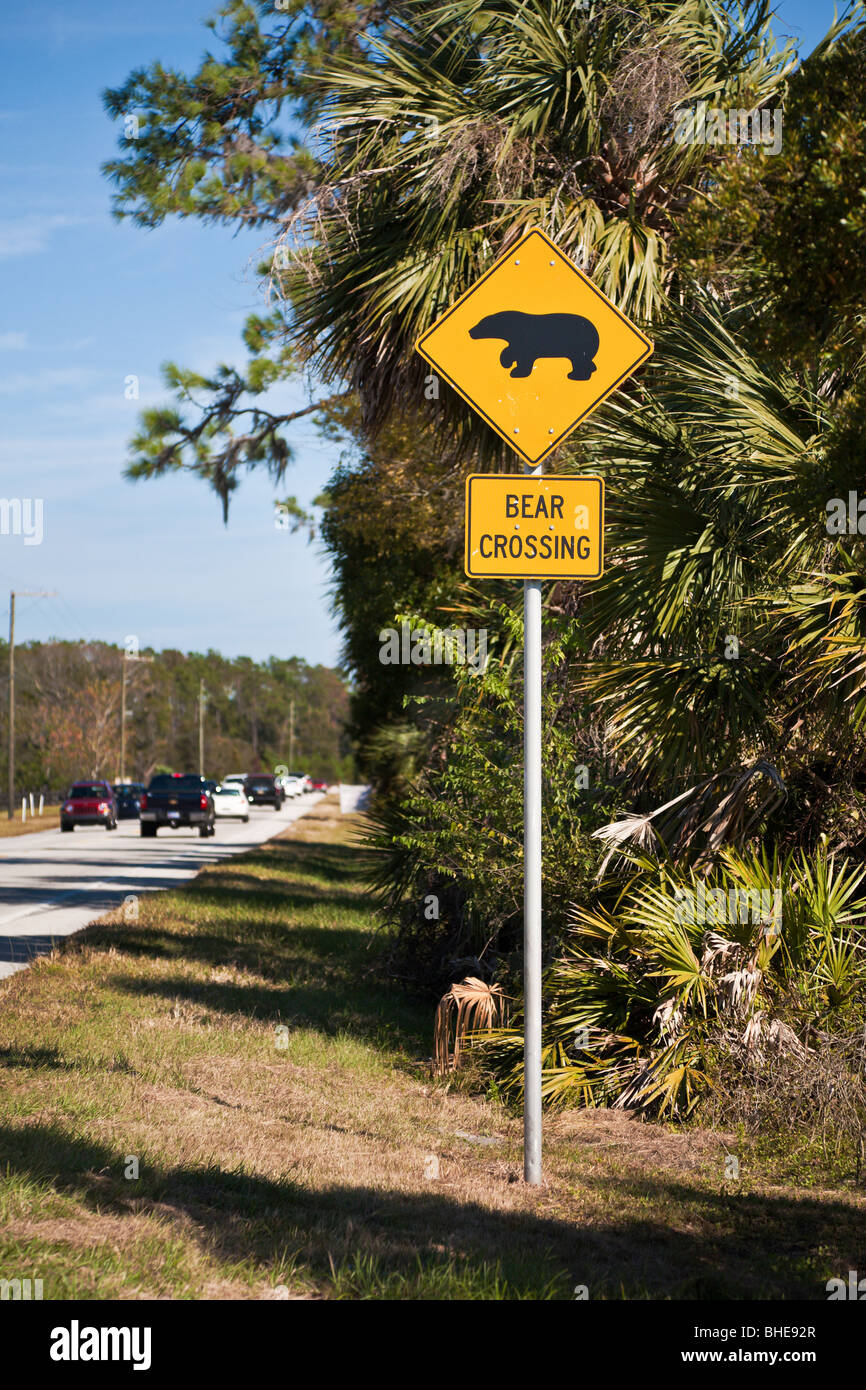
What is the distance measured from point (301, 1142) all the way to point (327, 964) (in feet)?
20.1

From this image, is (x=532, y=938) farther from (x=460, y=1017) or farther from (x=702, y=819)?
(x=460, y=1017)

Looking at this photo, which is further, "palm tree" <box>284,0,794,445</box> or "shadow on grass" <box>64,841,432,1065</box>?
"shadow on grass" <box>64,841,432,1065</box>

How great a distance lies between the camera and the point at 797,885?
7168 mm

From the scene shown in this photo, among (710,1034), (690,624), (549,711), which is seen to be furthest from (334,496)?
(710,1034)

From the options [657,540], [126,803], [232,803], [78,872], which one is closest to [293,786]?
[126,803]

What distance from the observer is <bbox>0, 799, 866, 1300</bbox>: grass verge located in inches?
171

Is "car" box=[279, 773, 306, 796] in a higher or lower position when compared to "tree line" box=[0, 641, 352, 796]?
lower

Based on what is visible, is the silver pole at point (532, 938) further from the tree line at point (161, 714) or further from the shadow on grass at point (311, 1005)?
the tree line at point (161, 714)

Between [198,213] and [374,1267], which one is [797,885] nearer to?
[374,1267]

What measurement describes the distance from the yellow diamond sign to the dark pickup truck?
3187 centimetres

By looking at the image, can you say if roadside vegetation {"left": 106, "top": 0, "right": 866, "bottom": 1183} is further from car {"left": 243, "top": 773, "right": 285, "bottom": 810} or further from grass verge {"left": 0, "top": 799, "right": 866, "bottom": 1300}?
car {"left": 243, "top": 773, "right": 285, "bottom": 810}

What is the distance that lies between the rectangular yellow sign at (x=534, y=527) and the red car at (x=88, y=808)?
3655cm

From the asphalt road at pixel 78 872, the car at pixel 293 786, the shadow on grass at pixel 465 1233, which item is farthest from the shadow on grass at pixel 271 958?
the car at pixel 293 786

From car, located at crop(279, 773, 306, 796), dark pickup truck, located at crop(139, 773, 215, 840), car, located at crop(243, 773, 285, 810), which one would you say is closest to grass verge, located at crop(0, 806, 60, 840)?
dark pickup truck, located at crop(139, 773, 215, 840)
